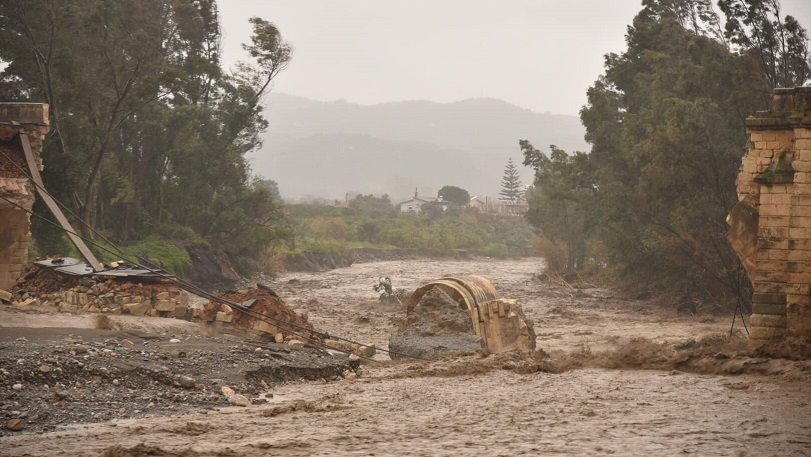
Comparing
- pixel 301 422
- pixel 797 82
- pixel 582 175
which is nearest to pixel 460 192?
pixel 582 175

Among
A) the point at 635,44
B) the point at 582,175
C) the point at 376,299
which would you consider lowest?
the point at 376,299

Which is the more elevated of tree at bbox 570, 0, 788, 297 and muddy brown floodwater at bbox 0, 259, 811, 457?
tree at bbox 570, 0, 788, 297

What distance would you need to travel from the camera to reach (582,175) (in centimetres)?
3534

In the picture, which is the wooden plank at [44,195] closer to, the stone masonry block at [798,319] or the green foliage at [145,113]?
the green foliage at [145,113]

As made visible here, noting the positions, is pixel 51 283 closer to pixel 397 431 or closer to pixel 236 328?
pixel 236 328

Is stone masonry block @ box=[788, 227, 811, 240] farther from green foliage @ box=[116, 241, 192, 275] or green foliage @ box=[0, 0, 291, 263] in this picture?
green foliage @ box=[116, 241, 192, 275]

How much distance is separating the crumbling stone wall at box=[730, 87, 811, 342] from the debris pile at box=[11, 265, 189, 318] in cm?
1014

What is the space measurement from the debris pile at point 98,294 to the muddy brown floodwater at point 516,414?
13.6 ft

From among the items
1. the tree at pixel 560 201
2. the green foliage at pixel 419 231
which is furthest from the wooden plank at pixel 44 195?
the green foliage at pixel 419 231

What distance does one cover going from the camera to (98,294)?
16.9 meters

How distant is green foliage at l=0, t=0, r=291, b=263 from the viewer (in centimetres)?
2550

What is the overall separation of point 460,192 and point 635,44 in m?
66.7

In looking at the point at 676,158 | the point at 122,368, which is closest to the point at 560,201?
the point at 676,158

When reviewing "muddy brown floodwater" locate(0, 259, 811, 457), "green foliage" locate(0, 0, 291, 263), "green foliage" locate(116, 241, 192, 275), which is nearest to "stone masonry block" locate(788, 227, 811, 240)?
"muddy brown floodwater" locate(0, 259, 811, 457)
